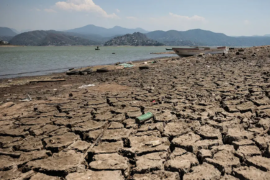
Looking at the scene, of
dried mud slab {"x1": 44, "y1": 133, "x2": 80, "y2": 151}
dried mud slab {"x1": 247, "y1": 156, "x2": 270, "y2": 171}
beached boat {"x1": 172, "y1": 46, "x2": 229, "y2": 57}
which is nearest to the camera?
dried mud slab {"x1": 247, "y1": 156, "x2": 270, "y2": 171}

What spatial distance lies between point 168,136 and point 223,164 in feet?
2.88

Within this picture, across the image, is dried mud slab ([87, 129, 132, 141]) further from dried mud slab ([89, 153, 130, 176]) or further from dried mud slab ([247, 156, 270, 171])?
dried mud slab ([247, 156, 270, 171])

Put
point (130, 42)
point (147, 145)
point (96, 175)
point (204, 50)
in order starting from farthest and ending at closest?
Answer: point (130, 42) → point (204, 50) → point (147, 145) → point (96, 175)

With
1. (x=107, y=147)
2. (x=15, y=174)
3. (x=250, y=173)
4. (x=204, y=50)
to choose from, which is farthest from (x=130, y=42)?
(x=250, y=173)

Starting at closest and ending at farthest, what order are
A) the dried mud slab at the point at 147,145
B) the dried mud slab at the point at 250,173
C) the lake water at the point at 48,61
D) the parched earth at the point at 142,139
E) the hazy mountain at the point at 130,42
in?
the dried mud slab at the point at 250,173
the parched earth at the point at 142,139
the dried mud slab at the point at 147,145
the lake water at the point at 48,61
the hazy mountain at the point at 130,42

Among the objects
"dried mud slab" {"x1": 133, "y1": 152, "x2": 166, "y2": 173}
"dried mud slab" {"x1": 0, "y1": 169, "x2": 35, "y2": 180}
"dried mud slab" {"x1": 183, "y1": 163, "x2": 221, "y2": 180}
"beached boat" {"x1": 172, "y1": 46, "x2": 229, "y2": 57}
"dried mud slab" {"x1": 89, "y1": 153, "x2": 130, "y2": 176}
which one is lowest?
"dried mud slab" {"x1": 0, "y1": 169, "x2": 35, "y2": 180}

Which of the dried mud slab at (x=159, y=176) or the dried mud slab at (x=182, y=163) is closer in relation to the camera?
the dried mud slab at (x=159, y=176)

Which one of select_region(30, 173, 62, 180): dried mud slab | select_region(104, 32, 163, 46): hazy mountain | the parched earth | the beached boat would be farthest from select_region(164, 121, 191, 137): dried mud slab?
select_region(104, 32, 163, 46): hazy mountain

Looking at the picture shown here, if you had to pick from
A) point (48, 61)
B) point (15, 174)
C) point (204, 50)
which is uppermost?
point (204, 50)

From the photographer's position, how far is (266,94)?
443cm

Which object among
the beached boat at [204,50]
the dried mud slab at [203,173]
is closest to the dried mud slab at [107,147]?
the dried mud slab at [203,173]

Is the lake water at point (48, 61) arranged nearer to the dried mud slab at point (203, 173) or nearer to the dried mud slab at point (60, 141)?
the dried mud slab at point (60, 141)

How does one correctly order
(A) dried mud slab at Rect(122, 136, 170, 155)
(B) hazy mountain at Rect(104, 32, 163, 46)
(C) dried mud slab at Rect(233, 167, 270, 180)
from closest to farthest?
(C) dried mud slab at Rect(233, 167, 270, 180)
(A) dried mud slab at Rect(122, 136, 170, 155)
(B) hazy mountain at Rect(104, 32, 163, 46)

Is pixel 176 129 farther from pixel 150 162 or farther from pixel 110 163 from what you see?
pixel 110 163
